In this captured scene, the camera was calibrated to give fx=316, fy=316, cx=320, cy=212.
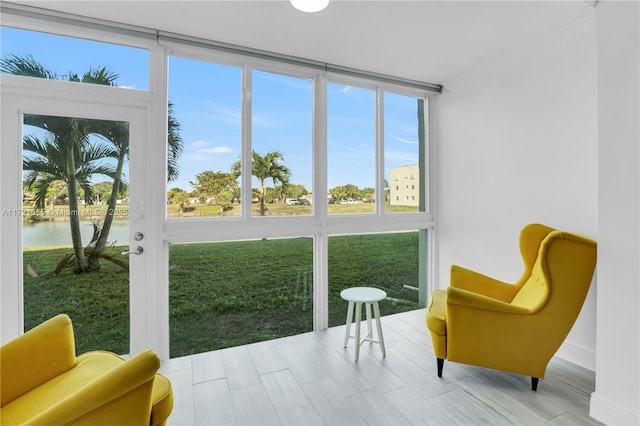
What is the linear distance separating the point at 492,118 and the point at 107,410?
11.4 feet

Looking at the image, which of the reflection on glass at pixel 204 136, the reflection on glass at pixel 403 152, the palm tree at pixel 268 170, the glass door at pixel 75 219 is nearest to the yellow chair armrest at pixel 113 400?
the glass door at pixel 75 219

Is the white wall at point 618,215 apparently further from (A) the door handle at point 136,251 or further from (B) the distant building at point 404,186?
(A) the door handle at point 136,251

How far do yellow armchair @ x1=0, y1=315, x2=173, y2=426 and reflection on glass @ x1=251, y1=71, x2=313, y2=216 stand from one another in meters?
1.65

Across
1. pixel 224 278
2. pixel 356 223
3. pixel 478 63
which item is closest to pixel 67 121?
pixel 224 278

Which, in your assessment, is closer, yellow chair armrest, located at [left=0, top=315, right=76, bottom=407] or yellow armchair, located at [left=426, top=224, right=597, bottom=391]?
yellow chair armrest, located at [left=0, top=315, right=76, bottom=407]

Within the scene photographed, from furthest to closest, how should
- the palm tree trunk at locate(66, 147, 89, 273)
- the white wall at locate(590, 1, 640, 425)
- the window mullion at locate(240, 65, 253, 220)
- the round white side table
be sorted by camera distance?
the window mullion at locate(240, 65, 253, 220), the round white side table, the palm tree trunk at locate(66, 147, 89, 273), the white wall at locate(590, 1, 640, 425)

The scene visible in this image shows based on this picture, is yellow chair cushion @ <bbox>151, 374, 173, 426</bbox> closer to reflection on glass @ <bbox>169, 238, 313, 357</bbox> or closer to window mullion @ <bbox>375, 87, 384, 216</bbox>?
reflection on glass @ <bbox>169, 238, 313, 357</bbox>

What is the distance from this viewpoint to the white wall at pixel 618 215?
167 centimetres

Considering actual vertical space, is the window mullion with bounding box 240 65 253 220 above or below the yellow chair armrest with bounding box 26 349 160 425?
above

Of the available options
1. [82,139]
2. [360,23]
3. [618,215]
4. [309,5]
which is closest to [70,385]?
[82,139]

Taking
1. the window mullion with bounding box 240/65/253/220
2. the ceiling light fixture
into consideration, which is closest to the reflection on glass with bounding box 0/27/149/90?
the window mullion with bounding box 240/65/253/220

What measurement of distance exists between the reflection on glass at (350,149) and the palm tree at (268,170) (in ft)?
1.59

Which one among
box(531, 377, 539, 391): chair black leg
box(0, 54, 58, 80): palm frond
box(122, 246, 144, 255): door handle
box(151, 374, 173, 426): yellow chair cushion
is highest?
box(0, 54, 58, 80): palm frond

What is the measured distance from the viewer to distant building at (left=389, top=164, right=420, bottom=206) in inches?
140
